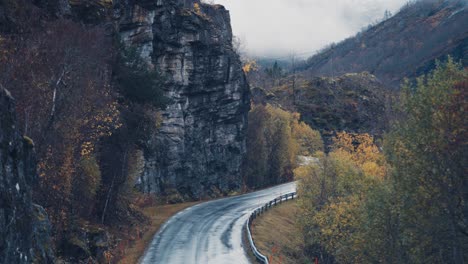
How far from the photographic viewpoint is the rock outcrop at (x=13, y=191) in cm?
1188

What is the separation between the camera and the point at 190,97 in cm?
6450

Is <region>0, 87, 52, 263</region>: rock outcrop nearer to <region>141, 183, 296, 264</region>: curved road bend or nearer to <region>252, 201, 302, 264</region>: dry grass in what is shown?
<region>141, 183, 296, 264</region>: curved road bend

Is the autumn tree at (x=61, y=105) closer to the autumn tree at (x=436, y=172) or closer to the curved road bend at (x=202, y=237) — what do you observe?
the curved road bend at (x=202, y=237)

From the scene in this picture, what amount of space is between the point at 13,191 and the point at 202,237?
22.6 m

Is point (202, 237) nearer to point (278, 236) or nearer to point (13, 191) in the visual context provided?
point (278, 236)

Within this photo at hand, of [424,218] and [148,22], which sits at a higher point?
[148,22]

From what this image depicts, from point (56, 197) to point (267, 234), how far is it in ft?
78.0

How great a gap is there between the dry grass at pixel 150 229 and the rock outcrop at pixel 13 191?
13.8m

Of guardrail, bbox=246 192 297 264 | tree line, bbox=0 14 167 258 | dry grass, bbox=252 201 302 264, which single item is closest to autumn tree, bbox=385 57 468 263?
guardrail, bbox=246 192 297 264

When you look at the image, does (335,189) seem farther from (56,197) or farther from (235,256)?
(56,197)

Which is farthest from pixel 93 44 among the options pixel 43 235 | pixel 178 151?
pixel 178 151

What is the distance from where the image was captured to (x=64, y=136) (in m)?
22.9

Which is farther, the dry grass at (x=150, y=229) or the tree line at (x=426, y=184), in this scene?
the dry grass at (x=150, y=229)

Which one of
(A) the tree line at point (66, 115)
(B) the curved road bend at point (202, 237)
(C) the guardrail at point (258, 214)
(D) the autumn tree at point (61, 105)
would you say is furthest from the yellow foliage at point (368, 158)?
(D) the autumn tree at point (61, 105)
